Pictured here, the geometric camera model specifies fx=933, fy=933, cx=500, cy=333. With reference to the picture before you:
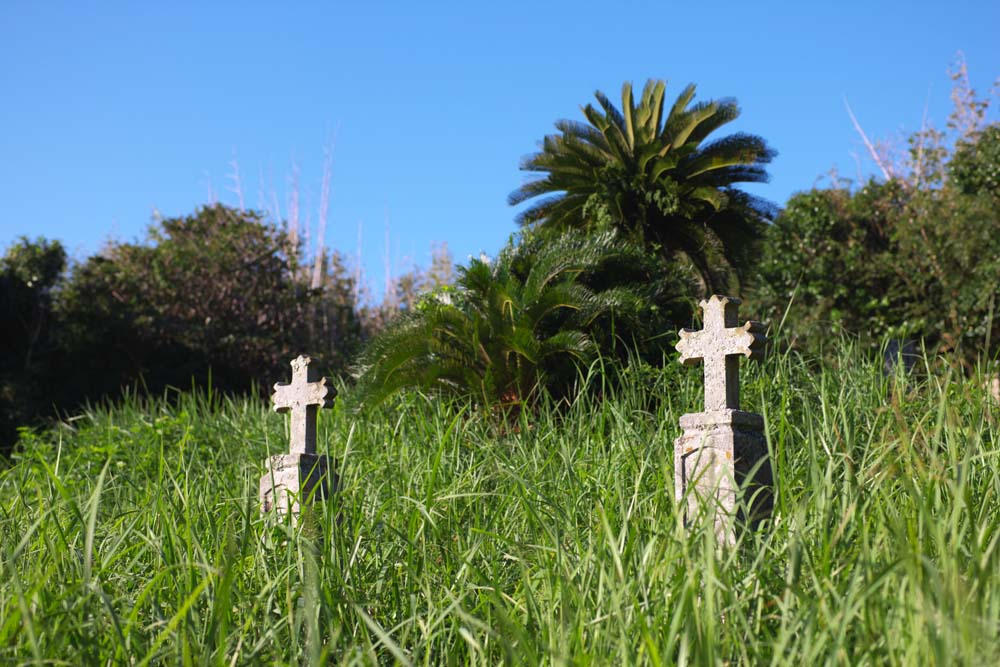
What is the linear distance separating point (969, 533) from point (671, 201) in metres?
7.40

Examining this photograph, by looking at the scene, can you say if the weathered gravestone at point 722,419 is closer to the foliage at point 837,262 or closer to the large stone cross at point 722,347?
the large stone cross at point 722,347

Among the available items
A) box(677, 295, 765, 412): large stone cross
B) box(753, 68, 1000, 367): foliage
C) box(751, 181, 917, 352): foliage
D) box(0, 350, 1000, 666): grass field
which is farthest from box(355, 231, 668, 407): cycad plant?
box(751, 181, 917, 352): foliage

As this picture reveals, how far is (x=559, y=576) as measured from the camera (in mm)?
2195

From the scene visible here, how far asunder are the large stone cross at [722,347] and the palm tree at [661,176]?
5530mm

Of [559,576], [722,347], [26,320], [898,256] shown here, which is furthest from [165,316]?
[559,576]

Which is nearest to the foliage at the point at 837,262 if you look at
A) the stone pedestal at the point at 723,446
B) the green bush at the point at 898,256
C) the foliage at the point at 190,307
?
the green bush at the point at 898,256

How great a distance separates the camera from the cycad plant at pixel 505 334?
6.27 meters

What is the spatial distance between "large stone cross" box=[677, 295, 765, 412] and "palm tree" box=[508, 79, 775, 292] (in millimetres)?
5530

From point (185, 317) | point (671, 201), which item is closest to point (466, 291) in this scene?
point (671, 201)

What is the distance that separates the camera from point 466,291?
735cm

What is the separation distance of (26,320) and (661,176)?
30.0ft

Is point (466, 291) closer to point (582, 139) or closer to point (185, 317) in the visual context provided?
point (582, 139)

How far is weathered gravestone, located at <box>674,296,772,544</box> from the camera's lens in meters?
3.65

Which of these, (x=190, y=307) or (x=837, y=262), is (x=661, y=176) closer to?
(x=837, y=262)
